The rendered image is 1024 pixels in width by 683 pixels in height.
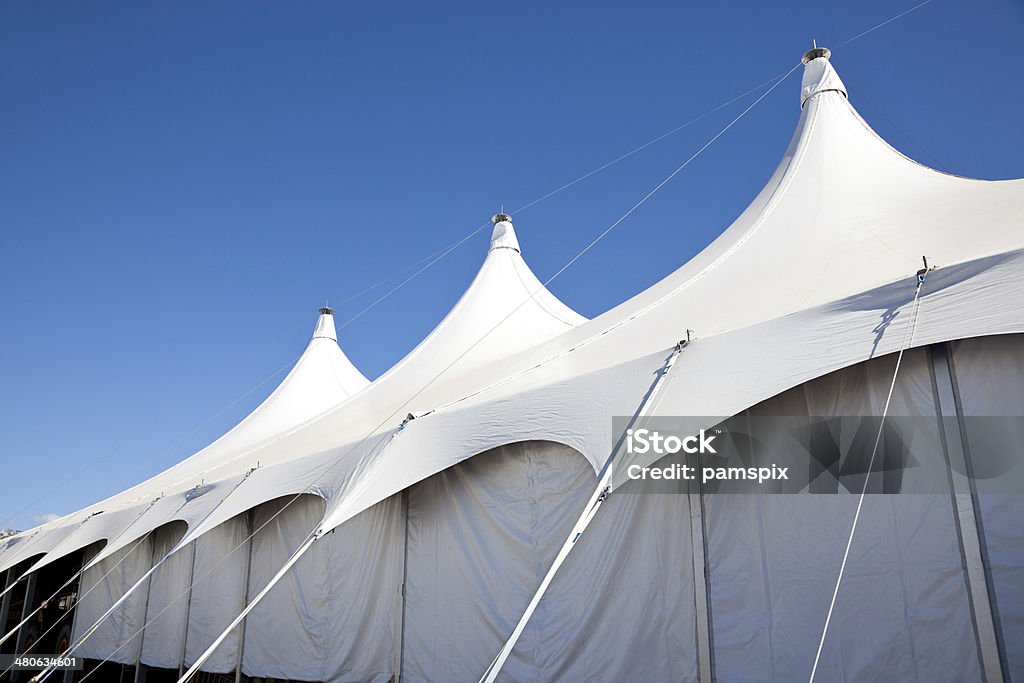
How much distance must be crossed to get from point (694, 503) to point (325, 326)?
32.0 ft

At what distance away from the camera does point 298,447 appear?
6695 millimetres

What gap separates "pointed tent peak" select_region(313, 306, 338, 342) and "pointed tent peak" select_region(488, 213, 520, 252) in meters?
3.96

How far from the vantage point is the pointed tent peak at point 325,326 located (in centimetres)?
1266

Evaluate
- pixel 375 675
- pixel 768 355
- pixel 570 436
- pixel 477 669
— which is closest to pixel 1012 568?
pixel 768 355

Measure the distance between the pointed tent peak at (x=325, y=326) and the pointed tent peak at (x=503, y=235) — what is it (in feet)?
13.0

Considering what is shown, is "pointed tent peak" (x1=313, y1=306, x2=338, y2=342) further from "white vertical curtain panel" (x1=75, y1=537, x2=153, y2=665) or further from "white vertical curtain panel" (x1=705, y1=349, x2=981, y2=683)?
"white vertical curtain panel" (x1=705, y1=349, x2=981, y2=683)

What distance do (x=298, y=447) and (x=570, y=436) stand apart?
137 inches

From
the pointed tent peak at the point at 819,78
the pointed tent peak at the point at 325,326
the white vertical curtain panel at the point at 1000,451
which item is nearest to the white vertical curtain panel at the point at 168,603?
the pointed tent peak at the point at 325,326

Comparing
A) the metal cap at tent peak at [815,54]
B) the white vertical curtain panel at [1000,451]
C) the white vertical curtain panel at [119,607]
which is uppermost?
the metal cap at tent peak at [815,54]

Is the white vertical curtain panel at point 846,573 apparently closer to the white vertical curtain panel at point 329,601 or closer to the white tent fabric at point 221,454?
the white vertical curtain panel at point 329,601

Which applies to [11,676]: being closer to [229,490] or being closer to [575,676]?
[229,490]

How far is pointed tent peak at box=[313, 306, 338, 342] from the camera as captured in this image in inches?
498

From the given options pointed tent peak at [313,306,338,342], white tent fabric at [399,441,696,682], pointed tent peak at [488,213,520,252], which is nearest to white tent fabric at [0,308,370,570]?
→ pointed tent peak at [313,306,338,342]
